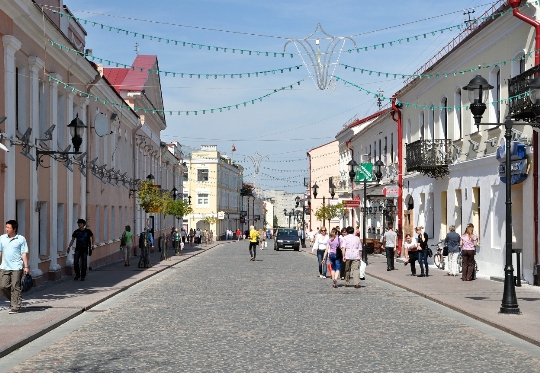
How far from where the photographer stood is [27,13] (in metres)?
18.7

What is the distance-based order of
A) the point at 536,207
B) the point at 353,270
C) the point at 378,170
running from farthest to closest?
the point at 378,170, the point at 353,270, the point at 536,207

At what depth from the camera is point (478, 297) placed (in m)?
17.8

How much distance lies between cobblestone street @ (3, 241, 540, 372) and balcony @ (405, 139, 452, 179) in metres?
10.4

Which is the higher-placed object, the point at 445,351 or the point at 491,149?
the point at 491,149

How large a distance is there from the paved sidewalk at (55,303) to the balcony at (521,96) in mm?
9861

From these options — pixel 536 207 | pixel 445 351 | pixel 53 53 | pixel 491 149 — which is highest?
pixel 53 53

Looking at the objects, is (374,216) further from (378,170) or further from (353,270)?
(353,270)

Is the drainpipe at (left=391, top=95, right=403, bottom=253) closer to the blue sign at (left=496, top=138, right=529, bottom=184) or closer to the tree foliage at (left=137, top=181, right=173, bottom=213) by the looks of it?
the tree foliage at (left=137, top=181, right=173, bottom=213)

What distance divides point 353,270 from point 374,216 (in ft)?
84.1

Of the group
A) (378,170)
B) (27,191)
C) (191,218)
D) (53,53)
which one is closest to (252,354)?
(27,191)

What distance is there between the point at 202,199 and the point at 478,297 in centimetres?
8575

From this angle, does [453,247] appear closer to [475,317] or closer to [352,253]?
[352,253]

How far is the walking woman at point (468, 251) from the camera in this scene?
22.7 meters

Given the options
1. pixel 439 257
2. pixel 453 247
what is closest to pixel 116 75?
pixel 439 257
